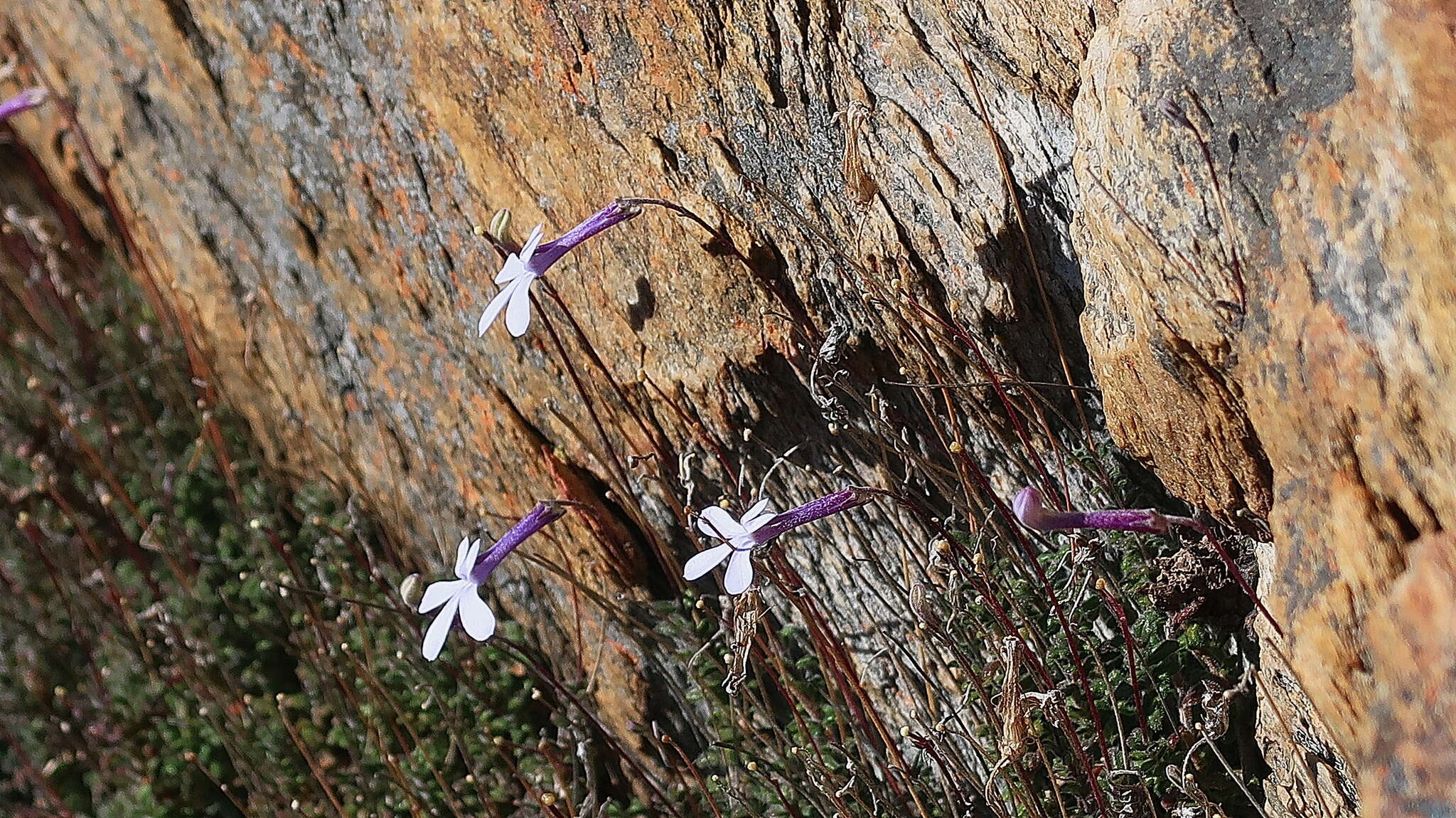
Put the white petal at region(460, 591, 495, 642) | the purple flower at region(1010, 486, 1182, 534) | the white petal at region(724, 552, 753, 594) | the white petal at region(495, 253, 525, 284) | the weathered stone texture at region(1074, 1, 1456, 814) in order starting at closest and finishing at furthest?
the weathered stone texture at region(1074, 1, 1456, 814) < the purple flower at region(1010, 486, 1182, 534) < the white petal at region(724, 552, 753, 594) < the white petal at region(460, 591, 495, 642) < the white petal at region(495, 253, 525, 284)

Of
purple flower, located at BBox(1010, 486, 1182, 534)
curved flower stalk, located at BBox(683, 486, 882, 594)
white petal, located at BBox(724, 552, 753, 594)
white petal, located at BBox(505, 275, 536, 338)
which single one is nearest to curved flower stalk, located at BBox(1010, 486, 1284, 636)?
purple flower, located at BBox(1010, 486, 1182, 534)

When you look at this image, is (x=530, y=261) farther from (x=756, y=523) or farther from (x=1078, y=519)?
(x=1078, y=519)

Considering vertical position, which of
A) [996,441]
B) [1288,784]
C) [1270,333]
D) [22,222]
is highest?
[22,222]

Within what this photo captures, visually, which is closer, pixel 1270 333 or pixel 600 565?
pixel 1270 333

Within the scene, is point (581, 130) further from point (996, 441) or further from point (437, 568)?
point (437, 568)

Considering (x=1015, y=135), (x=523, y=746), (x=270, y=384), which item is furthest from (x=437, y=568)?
(x=1015, y=135)

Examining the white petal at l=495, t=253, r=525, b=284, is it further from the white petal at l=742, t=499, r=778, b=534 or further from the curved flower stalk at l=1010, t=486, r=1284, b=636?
the curved flower stalk at l=1010, t=486, r=1284, b=636

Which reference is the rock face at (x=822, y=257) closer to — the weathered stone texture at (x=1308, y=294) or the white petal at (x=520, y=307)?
the weathered stone texture at (x=1308, y=294)

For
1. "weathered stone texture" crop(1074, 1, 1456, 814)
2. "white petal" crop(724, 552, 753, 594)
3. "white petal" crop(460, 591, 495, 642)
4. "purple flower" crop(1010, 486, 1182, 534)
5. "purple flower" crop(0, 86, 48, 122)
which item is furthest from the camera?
"purple flower" crop(0, 86, 48, 122)
